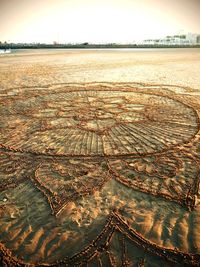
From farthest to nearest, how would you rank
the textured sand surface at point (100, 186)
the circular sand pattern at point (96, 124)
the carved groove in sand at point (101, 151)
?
the circular sand pattern at point (96, 124), the carved groove in sand at point (101, 151), the textured sand surface at point (100, 186)

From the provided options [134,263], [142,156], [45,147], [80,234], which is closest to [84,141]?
[45,147]

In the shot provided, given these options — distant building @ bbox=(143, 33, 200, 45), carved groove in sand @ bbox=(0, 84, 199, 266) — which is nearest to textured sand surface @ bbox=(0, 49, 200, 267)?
carved groove in sand @ bbox=(0, 84, 199, 266)

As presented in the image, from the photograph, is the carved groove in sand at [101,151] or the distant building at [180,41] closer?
the carved groove in sand at [101,151]

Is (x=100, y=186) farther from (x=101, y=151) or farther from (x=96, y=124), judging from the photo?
(x=96, y=124)

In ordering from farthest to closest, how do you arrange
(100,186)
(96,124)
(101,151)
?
(96,124) < (101,151) < (100,186)

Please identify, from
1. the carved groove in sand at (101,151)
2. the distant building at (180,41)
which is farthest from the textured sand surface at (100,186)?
the distant building at (180,41)

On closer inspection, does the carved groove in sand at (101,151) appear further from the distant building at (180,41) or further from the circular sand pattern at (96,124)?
the distant building at (180,41)

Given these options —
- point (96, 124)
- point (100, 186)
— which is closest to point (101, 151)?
point (100, 186)
